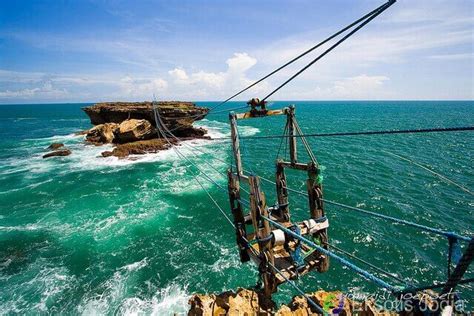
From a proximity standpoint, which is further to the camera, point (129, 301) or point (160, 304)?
point (129, 301)

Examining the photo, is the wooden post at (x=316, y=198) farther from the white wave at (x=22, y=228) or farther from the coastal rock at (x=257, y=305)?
the white wave at (x=22, y=228)

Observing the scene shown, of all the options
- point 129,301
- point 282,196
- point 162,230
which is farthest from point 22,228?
point 282,196

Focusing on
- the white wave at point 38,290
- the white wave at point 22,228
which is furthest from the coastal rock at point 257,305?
the white wave at point 22,228

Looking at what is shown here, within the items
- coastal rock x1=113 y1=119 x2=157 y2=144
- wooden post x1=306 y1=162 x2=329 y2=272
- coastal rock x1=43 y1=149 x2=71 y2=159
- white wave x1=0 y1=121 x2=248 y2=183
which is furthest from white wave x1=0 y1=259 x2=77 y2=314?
coastal rock x1=43 y1=149 x2=71 y2=159

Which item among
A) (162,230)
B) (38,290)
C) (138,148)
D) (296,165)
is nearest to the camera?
(296,165)

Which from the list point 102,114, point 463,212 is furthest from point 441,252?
point 102,114

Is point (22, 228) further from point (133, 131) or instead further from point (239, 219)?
point (133, 131)

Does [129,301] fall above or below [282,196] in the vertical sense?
below

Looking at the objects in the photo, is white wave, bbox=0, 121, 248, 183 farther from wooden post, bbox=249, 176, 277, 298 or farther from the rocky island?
wooden post, bbox=249, 176, 277, 298
